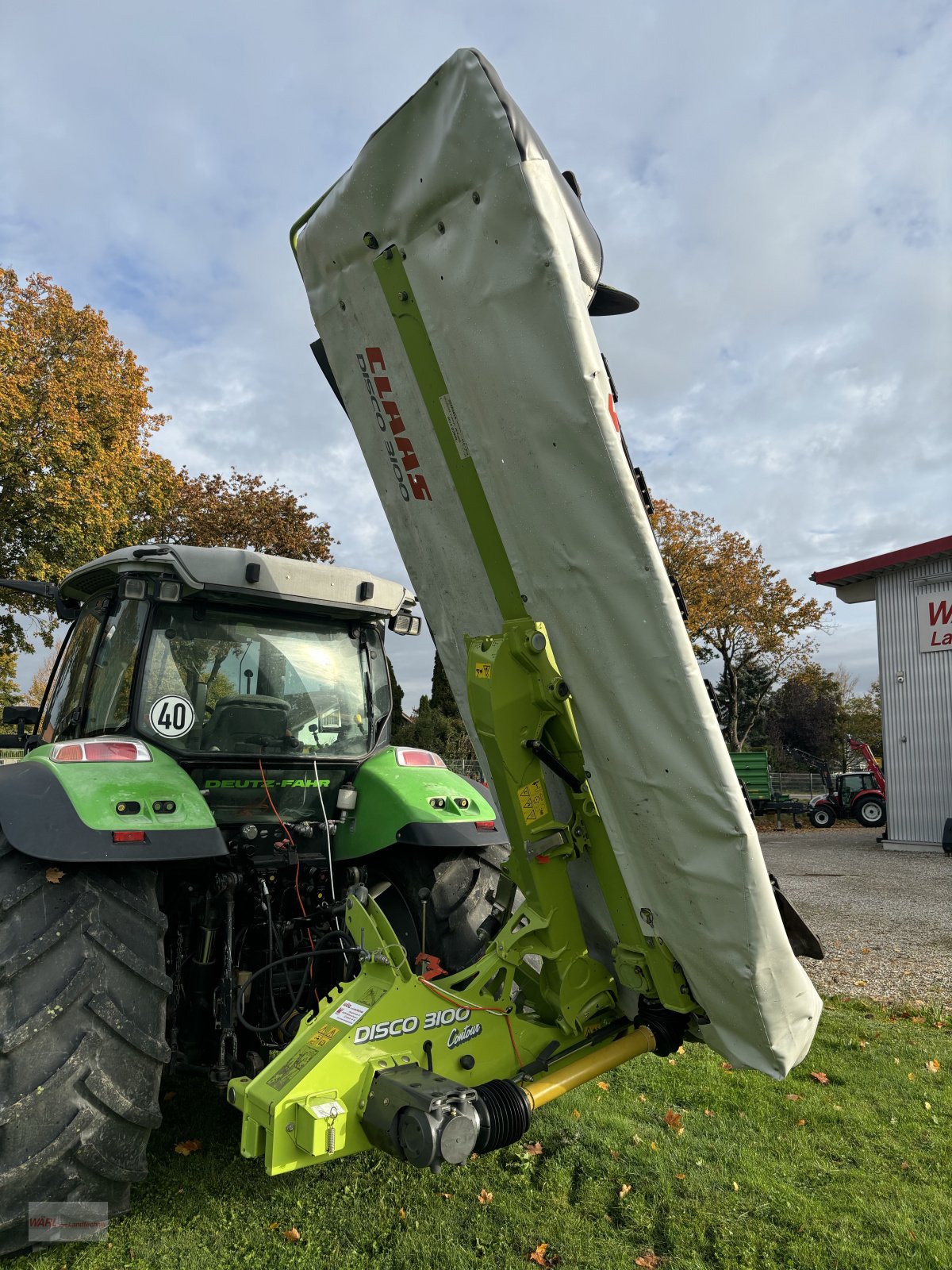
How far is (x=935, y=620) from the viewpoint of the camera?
14.6 meters

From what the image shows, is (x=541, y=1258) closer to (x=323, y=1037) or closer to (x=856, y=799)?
(x=323, y=1037)

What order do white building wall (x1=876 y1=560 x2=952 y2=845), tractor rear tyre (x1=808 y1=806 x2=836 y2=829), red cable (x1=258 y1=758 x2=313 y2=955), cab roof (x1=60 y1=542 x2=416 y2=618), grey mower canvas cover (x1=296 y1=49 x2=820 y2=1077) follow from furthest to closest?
tractor rear tyre (x1=808 y1=806 x2=836 y2=829) → white building wall (x1=876 y1=560 x2=952 y2=845) → red cable (x1=258 y1=758 x2=313 y2=955) → cab roof (x1=60 y1=542 x2=416 y2=618) → grey mower canvas cover (x1=296 y1=49 x2=820 y2=1077)

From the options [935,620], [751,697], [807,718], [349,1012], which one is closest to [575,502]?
[349,1012]

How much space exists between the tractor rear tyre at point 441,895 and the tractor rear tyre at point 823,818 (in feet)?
61.4

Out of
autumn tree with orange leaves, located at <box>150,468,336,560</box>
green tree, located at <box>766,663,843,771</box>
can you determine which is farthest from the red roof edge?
green tree, located at <box>766,663,843,771</box>

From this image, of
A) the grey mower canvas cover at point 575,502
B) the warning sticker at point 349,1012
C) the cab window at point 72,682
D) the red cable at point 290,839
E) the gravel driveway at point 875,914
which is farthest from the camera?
the gravel driveway at point 875,914

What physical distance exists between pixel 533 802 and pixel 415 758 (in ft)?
5.19

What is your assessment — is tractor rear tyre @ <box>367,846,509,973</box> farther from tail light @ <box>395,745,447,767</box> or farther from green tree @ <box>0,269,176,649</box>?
green tree @ <box>0,269,176,649</box>

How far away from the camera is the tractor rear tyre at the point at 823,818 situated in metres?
20.2

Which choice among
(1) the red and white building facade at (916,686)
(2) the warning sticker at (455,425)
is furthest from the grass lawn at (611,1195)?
(1) the red and white building facade at (916,686)

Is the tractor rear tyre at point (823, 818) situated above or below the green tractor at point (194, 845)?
below

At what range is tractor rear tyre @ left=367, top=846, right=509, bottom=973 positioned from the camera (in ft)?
12.0

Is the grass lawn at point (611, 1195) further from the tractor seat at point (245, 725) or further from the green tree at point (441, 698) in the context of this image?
the green tree at point (441, 698)

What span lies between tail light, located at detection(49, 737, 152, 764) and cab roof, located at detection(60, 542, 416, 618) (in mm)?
720
